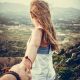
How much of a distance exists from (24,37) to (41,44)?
0.48 m

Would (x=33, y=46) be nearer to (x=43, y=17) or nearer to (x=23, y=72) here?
(x=23, y=72)

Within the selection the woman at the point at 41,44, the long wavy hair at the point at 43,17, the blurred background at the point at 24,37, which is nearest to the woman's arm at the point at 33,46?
the woman at the point at 41,44

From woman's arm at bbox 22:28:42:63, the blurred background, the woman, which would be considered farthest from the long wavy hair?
the blurred background

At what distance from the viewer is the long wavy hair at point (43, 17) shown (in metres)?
2.90

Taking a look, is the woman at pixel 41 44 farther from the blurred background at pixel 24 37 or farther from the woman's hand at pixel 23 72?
the blurred background at pixel 24 37

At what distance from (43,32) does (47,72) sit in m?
0.31

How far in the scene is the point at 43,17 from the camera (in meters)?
2.93

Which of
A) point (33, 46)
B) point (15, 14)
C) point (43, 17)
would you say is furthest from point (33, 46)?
point (15, 14)

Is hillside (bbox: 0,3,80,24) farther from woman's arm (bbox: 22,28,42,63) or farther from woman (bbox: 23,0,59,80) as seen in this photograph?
woman's arm (bbox: 22,28,42,63)

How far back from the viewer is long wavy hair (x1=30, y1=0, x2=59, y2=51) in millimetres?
2898

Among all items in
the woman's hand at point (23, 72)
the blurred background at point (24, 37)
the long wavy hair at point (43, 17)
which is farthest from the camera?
the blurred background at point (24, 37)

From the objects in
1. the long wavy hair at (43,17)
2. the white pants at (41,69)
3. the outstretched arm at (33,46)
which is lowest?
the white pants at (41,69)

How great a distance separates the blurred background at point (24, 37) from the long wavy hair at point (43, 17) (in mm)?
236

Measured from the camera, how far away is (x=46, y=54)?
2.81m
